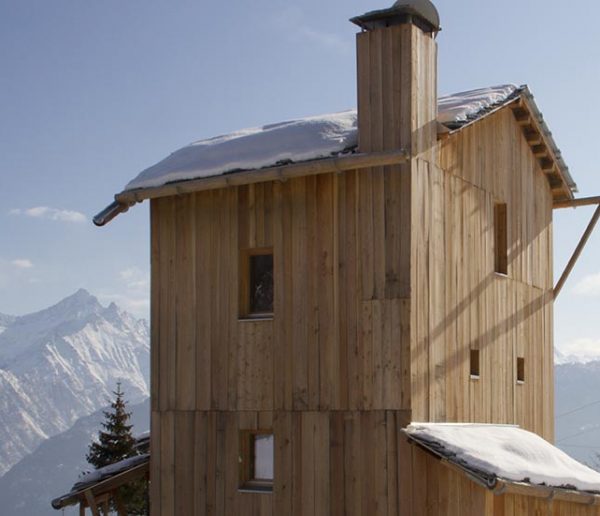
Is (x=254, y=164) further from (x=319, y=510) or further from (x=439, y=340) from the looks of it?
(x=319, y=510)

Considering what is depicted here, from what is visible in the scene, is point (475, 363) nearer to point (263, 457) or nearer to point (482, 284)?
point (482, 284)

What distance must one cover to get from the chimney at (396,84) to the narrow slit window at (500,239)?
3.41 m

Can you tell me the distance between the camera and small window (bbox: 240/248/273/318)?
18.5 m

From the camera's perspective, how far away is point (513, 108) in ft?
69.1

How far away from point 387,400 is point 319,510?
199 cm

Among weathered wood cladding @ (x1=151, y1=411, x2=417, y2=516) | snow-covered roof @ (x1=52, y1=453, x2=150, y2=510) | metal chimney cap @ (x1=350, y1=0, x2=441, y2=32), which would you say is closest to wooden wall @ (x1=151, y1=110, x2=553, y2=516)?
weathered wood cladding @ (x1=151, y1=411, x2=417, y2=516)

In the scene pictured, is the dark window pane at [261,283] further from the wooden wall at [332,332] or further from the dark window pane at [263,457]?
the dark window pane at [263,457]

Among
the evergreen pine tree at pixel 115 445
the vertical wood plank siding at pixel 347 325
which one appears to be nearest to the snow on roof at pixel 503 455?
the vertical wood plank siding at pixel 347 325

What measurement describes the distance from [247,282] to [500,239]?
16.5ft

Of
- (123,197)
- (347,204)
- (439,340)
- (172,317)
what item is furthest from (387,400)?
(123,197)

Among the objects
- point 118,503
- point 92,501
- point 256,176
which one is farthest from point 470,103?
point 118,503

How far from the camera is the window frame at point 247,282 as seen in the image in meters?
18.5

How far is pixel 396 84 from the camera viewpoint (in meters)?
17.4

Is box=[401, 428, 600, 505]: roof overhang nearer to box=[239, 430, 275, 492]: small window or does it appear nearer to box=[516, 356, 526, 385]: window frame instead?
box=[239, 430, 275, 492]: small window
